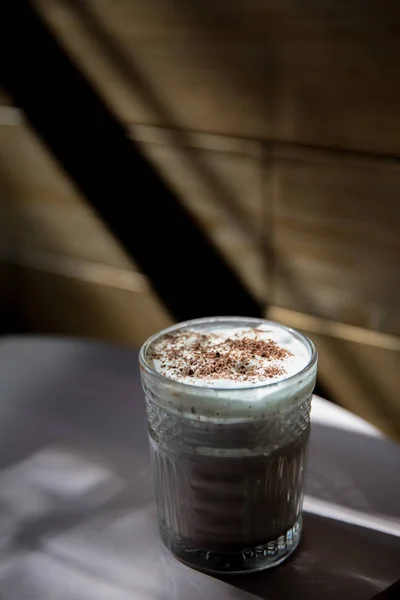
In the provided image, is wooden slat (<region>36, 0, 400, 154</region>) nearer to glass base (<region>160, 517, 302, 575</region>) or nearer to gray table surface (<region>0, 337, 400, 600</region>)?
gray table surface (<region>0, 337, 400, 600</region>)

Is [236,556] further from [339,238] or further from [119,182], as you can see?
[119,182]

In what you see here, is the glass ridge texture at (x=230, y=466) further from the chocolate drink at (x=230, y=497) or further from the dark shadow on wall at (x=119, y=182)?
the dark shadow on wall at (x=119, y=182)

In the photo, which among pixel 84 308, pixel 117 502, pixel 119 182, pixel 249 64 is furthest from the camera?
pixel 84 308

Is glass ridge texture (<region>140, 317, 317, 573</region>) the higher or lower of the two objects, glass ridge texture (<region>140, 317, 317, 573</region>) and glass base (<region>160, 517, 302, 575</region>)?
the higher

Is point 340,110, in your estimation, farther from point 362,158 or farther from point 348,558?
point 348,558

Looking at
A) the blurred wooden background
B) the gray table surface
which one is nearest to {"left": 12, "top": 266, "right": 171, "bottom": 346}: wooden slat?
the blurred wooden background

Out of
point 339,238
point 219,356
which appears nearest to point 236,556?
point 219,356

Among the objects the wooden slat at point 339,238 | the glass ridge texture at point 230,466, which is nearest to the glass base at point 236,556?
the glass ridge texture at point 230,466
